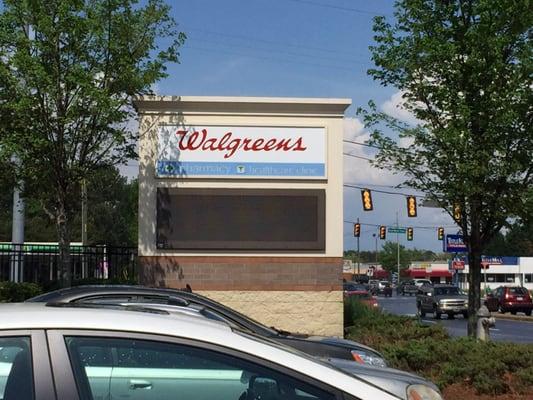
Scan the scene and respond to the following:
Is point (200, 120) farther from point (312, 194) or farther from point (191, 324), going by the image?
point (191, 324)

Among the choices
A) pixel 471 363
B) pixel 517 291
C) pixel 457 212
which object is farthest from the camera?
pixel 517 291

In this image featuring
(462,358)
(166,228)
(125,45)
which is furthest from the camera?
(166,228)

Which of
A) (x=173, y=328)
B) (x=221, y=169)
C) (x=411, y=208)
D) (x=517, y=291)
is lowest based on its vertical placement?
(x=517, y=291)

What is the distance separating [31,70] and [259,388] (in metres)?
11.3

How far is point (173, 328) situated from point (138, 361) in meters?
0.20

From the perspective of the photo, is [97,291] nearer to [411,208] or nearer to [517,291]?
[411,208]

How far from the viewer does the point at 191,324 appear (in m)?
2.79

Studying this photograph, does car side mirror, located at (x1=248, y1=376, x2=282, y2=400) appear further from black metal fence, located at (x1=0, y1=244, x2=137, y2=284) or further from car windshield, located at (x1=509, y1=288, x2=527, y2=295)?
car windshield, located at (x1=509, y1=288, x2=527, y2=295)

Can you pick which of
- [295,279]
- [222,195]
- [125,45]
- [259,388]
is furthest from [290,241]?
[259,388]

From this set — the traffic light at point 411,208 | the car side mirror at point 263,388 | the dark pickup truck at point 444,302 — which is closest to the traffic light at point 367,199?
the traffic light at point 411,208

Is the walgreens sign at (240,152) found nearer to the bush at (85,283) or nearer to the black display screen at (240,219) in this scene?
the black display screen at (240,219)

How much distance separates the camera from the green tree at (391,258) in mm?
140575

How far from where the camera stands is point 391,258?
14100 cm

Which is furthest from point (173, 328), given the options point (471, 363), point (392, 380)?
point (471, 363)
